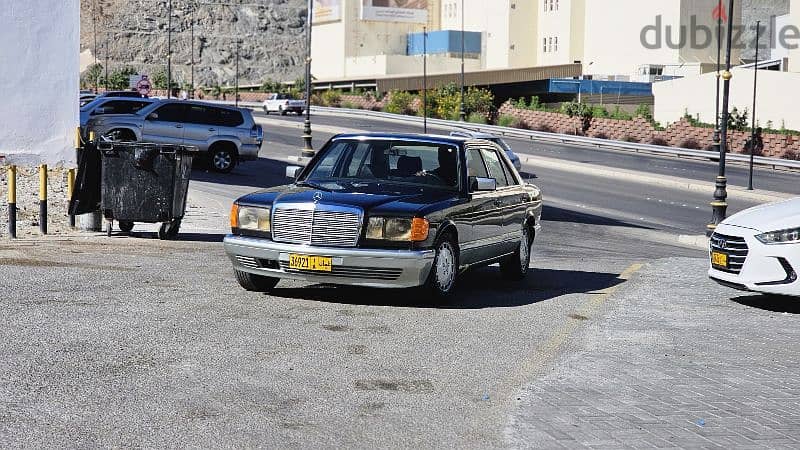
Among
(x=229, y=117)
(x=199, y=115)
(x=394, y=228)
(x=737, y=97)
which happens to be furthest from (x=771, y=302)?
(x=737, y=97)

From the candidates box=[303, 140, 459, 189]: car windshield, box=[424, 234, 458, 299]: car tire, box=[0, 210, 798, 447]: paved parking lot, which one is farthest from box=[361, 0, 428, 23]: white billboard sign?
box=[424, 234, 458, 299]: car tire

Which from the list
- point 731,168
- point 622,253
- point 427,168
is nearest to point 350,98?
point 731,168

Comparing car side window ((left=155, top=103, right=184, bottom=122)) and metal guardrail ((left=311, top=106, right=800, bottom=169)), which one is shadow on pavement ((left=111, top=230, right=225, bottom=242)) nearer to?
car side window ((left=155, top=103, right=184, bottom=122))

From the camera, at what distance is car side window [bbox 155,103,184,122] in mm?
33188

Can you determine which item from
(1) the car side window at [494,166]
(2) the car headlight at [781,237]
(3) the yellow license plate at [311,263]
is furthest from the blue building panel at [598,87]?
(3) the yellow license plate at [311,263]

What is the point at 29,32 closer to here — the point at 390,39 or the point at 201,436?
the point at 201,436

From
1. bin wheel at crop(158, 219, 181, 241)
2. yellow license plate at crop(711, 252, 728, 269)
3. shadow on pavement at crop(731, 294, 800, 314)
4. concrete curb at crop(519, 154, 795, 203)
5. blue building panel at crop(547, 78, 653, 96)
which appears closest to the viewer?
shadow on pavement at crop(731, 294, 800, 314)

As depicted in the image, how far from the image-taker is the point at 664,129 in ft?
236

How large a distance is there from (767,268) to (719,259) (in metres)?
0.73

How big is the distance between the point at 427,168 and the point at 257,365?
4.41 metres

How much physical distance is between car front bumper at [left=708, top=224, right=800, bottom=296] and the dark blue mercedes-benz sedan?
2582 mm

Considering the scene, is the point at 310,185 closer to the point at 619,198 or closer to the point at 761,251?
the point at 761,251

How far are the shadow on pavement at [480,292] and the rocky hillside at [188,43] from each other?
162855mm

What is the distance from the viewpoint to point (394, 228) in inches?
428
